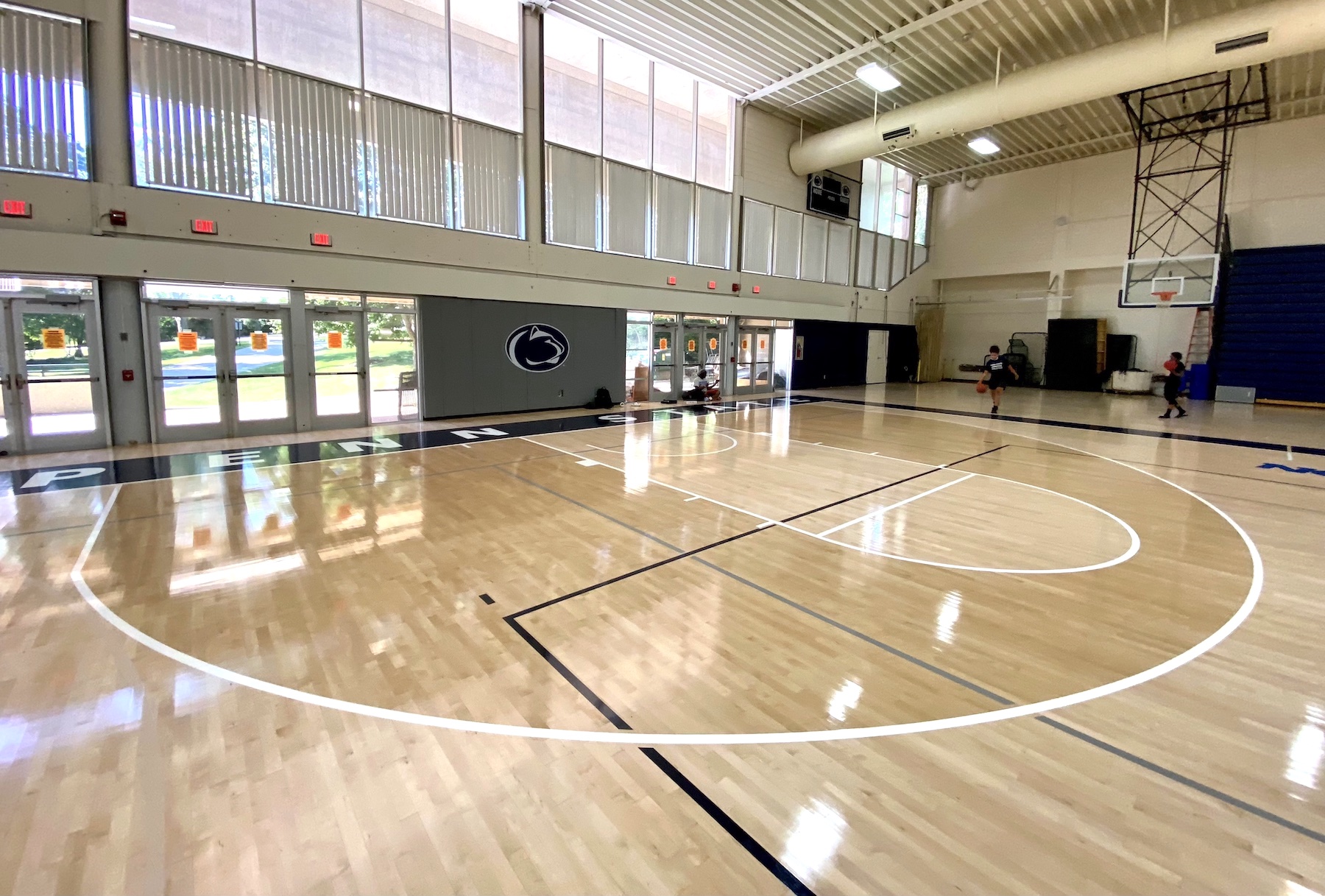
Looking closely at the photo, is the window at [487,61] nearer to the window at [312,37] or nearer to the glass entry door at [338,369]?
the window at [312,37]

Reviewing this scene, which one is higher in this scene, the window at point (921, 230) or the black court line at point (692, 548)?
the window at point (921, 230)

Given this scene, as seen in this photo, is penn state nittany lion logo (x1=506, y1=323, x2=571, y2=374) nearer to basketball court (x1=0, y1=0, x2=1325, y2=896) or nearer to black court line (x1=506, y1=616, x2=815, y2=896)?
basketball court (x1=0, y1=0, x2=1325, y2=896)

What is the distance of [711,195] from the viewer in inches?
584

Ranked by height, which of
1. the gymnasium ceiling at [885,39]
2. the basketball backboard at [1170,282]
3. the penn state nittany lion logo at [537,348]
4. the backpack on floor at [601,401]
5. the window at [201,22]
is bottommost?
the backpack on floor at [601,401]

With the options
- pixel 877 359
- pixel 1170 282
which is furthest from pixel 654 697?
pixel 877 359

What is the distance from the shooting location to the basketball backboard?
45.9 ft

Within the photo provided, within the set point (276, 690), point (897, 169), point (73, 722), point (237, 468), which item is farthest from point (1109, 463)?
point (897, 169)

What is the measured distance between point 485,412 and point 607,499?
6.40m

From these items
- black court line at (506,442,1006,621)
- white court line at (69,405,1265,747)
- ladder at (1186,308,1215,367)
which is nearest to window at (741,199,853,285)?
ladder at (1186,308,1215,367)

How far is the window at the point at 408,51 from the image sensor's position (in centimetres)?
964

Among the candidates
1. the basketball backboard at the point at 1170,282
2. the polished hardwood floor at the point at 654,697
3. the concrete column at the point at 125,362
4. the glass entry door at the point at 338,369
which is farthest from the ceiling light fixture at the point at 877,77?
the concrete column at the point at 125,362

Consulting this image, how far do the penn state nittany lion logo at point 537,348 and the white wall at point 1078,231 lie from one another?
54.2ft

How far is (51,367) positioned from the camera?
300 inches

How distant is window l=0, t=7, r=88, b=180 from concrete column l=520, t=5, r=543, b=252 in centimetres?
609
